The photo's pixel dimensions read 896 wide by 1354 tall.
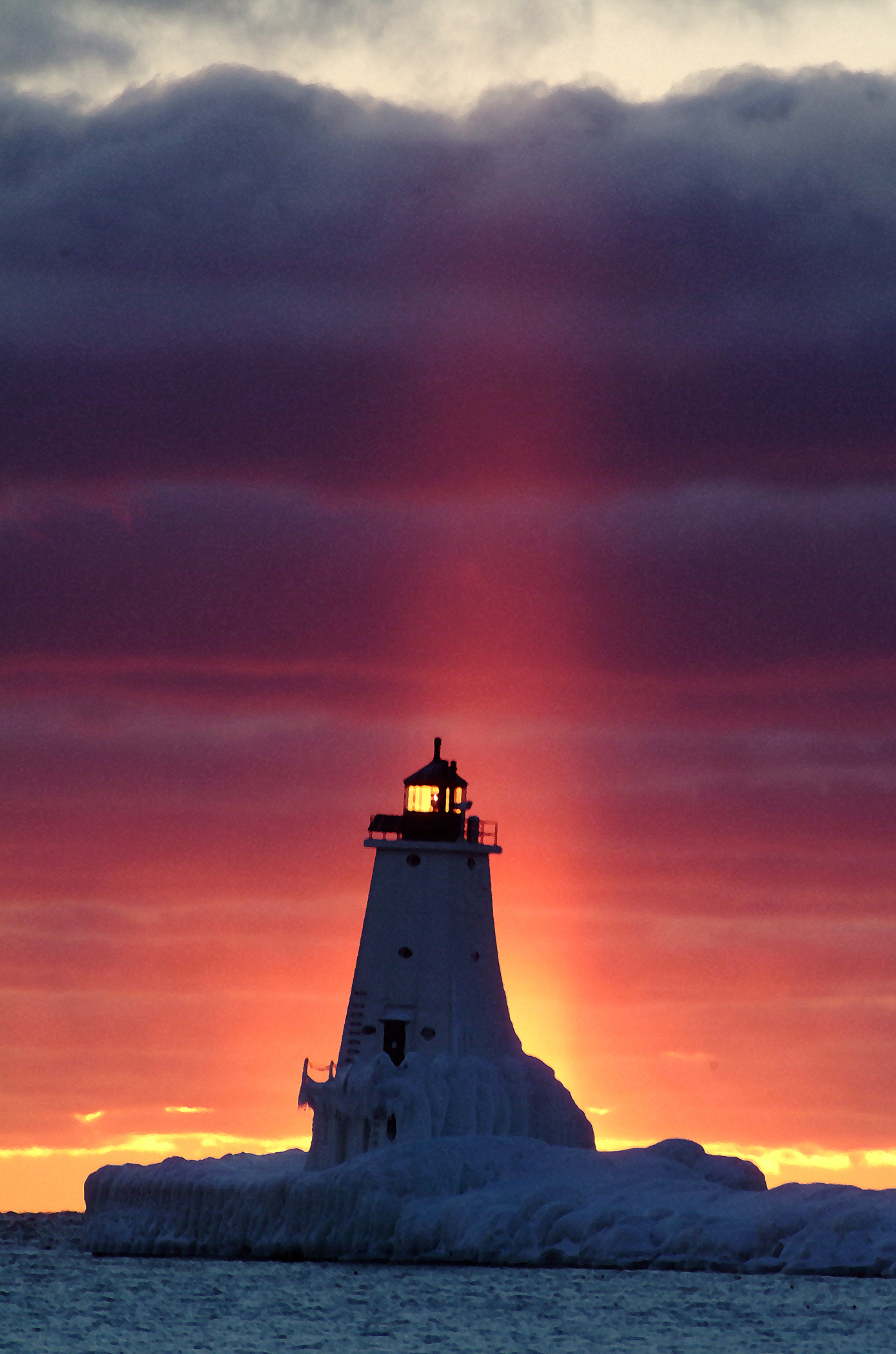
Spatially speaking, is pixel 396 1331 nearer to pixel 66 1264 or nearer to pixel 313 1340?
pixel 313 1340

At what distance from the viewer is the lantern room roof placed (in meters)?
91.5

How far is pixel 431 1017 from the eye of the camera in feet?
294

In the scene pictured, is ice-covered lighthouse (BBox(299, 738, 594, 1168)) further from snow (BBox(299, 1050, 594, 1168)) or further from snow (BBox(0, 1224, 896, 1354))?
snow (BBox(0, 1224, 896, 1354))

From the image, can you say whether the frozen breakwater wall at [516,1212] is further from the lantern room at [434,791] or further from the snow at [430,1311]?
the lantern room at [434,791]

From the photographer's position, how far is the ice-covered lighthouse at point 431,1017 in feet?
290

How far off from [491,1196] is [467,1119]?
4.46 m

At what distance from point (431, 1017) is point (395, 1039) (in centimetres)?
134

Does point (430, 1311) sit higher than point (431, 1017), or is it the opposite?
point (431, 1017)

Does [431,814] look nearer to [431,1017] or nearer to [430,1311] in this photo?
[431,1017]

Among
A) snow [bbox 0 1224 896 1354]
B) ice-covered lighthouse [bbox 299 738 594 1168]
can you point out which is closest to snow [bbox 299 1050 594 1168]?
ice-covered lighthouse [bbox 299 738 594 1168]

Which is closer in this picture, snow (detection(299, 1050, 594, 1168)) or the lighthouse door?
snow (detection(299, 1050, 594, 1168))

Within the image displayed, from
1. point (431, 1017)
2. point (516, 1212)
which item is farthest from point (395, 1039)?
point (516, 1212)

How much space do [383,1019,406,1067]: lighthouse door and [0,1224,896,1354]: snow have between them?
20.6 ft

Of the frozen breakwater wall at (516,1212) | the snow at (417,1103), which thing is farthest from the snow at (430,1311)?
the snow at (417,1103)
